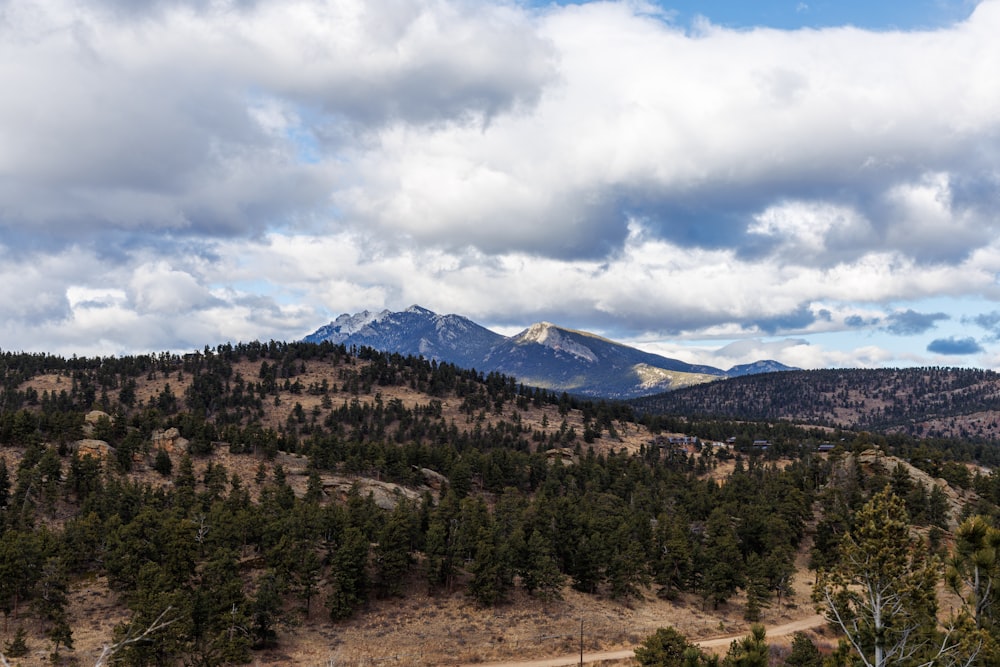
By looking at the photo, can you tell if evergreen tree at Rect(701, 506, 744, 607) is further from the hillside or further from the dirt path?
the dirt path

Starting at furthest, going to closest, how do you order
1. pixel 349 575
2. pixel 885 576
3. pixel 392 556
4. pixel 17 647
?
pixel 392 556
pixel 349 575
pixel 17 647
pixel 885 576

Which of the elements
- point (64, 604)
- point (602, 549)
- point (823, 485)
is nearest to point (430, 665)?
point (602, 549)

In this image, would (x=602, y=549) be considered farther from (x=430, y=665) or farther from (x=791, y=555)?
(x=791, y=555)

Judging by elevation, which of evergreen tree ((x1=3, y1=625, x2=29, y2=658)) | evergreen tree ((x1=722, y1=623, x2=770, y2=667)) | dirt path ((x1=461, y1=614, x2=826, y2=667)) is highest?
evergreen tree ((x1=722, y1=623, x2=770, y2=667))

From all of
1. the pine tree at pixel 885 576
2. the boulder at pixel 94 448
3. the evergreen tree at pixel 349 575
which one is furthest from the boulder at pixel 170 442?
the pine tree at pixel 885 576

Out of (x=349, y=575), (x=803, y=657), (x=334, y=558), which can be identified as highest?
(x=334, y=558)

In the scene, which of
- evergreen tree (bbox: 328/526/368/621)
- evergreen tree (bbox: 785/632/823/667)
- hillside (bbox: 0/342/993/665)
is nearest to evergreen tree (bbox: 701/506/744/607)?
hillside (bbox: 0/342/993/665)

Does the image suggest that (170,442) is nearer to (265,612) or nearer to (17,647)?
(17,647)

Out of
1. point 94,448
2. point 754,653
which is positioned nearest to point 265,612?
point 754,653

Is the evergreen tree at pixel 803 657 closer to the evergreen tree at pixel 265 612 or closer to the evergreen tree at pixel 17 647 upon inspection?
the evergreen tree at pixel 265 612

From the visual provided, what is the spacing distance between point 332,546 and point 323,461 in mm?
50026

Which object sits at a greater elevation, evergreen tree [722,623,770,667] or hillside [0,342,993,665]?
evergreen tree [722,623,770,667]

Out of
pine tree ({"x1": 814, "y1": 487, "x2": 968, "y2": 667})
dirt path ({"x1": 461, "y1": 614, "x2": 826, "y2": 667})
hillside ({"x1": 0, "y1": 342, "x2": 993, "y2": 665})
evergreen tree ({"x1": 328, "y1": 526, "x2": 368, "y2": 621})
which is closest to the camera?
pine tree ({"x1": 814, "y1": 487, "x2": 968, "y2": 667})

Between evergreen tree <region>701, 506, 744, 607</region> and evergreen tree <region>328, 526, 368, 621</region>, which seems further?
evergreen tree <region>701, 506, 744, 607</region>
